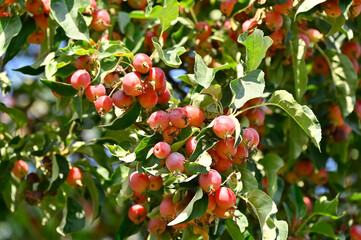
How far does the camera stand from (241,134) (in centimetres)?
163

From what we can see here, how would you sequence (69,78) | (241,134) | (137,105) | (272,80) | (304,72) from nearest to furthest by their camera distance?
(241,134) < (137,105) < (69,78) < (304,72) < (272,80)

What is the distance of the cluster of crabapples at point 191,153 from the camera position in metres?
1.60

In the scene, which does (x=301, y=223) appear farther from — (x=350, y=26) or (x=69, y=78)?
(x=69, y=78)

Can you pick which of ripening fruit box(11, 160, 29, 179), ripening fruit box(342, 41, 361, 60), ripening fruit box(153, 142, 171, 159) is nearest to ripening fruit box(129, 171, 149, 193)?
ripening fruit box(153, 142, 171, 159)

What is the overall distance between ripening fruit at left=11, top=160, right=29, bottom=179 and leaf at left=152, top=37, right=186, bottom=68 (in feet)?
2.95

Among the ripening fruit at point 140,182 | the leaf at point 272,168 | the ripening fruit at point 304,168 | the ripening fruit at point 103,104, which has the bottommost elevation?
the ripening fruit at point 304,168

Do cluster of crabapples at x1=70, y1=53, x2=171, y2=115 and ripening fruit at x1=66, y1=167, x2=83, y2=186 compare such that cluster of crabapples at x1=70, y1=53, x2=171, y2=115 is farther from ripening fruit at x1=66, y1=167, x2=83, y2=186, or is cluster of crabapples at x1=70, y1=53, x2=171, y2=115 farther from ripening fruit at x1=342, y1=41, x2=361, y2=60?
ripening fruit at x1=342, y1=41, x2=361, y2=60

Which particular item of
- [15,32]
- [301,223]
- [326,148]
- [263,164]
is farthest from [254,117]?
[15,32]

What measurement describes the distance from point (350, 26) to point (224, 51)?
55cm

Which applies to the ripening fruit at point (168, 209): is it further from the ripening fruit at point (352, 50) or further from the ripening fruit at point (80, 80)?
the ripening fruit at point (352, 50)

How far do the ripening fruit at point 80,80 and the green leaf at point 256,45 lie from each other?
1.66 ft

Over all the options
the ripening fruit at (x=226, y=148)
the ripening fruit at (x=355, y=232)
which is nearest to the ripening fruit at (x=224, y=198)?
the ripening fruit at (x=226, y=148)

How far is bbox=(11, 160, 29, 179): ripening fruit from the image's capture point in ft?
7.66

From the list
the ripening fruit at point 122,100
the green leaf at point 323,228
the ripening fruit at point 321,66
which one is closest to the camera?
the ripening fruit at point 122,100
